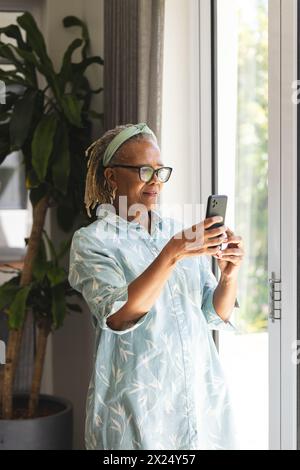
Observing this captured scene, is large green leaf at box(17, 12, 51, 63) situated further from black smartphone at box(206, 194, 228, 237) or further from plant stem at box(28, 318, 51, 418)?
black smartphone at box(206, 194, 228, 237)

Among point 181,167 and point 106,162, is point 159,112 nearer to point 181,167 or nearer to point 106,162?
point 181,167

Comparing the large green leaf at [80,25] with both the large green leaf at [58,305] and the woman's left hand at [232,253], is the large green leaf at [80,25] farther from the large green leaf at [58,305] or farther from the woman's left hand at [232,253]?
the woman's left hand at [232,253]

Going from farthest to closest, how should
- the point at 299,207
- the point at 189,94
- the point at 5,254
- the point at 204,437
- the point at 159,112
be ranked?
the point at 5,254, the point at 189,94, the point at 159,112, the point at 299,207, the point at 204,437

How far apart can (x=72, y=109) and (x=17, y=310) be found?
34.3 inches

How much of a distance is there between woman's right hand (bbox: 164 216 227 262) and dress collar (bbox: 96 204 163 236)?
0.20 m

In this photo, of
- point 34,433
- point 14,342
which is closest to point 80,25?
point 14,342

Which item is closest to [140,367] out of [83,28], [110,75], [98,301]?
[98,301]

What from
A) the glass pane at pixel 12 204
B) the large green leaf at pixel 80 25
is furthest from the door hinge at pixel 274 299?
the glass pane at pixel 12 204

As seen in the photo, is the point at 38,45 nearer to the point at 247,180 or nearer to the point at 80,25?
the point at 80,25

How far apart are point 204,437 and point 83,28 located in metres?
2.51

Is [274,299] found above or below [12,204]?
below

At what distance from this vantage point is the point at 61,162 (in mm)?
3492

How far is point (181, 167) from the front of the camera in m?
3.19

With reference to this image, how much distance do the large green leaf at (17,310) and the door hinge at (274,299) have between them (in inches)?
56.1
